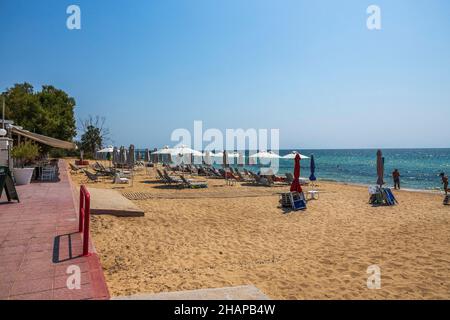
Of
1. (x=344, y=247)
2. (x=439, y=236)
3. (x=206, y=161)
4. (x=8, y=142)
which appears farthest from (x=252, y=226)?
(x=206, y=161)

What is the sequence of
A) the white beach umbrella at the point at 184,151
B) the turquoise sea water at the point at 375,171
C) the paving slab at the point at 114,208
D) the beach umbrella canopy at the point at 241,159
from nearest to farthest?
the paving slab at the point at 114,208 < the white beach umbrella at the point at 184,151 < the beach umbrella canopy at the point at 241,159 < the turquoise sea water at the point at 375,171

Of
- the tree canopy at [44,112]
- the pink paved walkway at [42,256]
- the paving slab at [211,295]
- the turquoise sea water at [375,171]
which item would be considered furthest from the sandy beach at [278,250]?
the tree canopy at [44,112]

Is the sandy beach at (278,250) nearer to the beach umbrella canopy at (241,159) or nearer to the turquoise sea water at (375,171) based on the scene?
Result: the beach umbrella canopy at (241,159)

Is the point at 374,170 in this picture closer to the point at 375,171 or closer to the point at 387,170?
the point at 387,170

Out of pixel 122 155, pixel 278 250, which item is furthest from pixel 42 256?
pixel 122 155

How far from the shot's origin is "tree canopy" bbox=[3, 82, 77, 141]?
25469 millimetres

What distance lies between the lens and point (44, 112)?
2562cm

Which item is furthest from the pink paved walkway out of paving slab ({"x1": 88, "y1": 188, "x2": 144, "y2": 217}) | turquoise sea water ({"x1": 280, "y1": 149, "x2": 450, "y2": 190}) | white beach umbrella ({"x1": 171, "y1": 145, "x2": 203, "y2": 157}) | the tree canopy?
turquoise sea water ({"x1": 280, "y1": 149, "x2": 450, "y2": 190})

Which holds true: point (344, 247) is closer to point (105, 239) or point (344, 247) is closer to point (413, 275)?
point (413, 275)

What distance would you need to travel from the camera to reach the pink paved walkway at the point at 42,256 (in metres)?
3.01

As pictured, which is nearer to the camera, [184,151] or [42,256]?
[42,256]

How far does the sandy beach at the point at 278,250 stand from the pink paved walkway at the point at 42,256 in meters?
0.54

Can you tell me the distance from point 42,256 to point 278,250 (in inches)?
143
